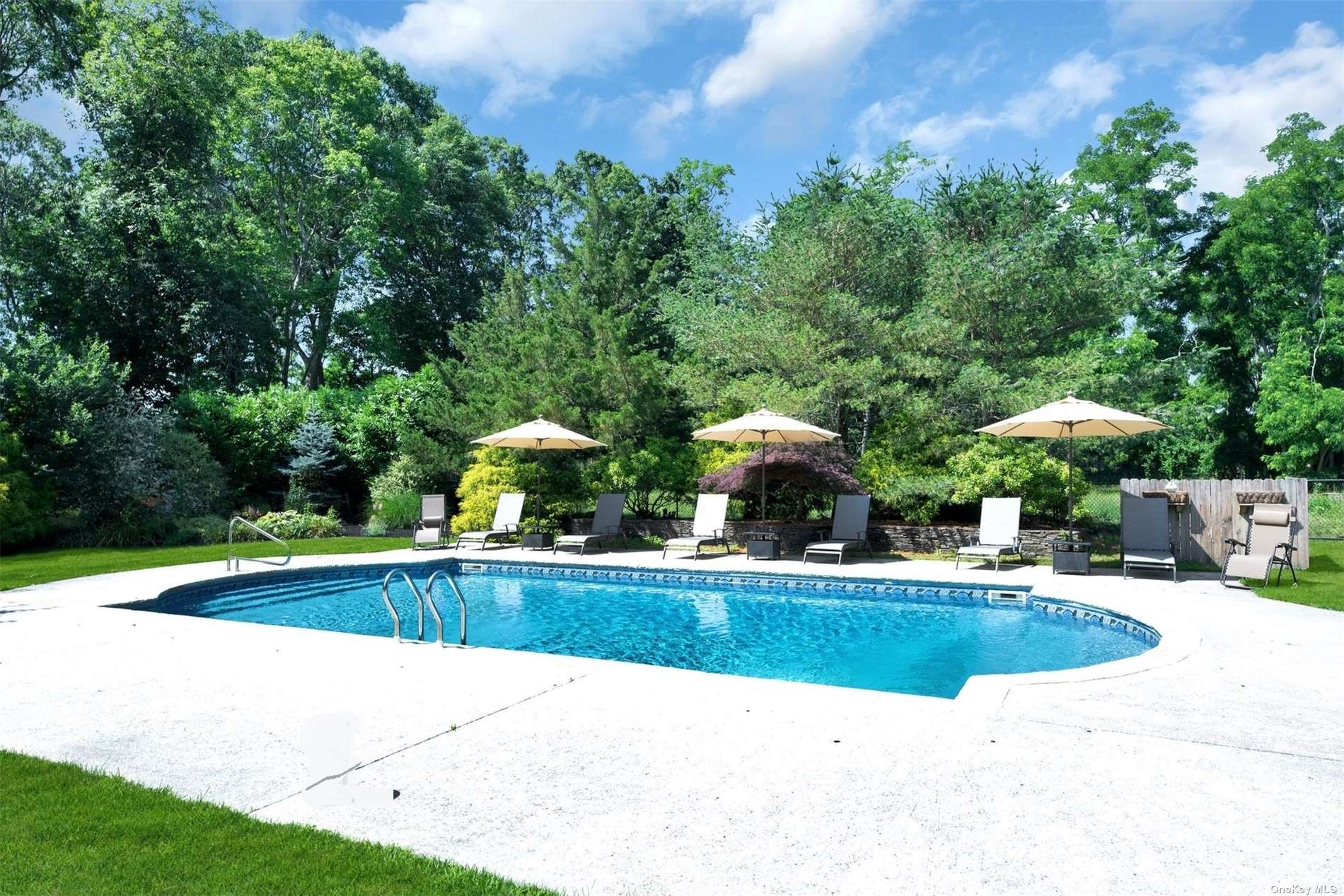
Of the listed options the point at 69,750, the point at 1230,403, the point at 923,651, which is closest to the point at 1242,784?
the point at 923,651

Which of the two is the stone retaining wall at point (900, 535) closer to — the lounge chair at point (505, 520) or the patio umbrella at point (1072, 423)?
the patio umbrella at point (1072, 423)

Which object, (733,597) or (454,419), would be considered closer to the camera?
(733,597)

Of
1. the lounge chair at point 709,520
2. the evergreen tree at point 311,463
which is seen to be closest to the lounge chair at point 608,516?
the lounge chair at point 709,520

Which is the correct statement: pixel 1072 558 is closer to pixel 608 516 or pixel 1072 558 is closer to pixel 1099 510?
pixel 1099 510

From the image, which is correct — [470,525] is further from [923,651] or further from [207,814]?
[207,814]

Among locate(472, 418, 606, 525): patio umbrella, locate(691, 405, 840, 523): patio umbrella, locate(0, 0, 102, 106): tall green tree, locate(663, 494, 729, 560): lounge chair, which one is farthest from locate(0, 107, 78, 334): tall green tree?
locate(691, 405, 840, 523): patio umbrella

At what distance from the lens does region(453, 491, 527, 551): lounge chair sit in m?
14.2

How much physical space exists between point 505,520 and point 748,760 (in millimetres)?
11222

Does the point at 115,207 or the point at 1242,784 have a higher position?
the point at 115,207

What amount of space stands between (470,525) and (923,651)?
383 inches

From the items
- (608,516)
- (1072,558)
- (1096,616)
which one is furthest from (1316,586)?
(608,516)

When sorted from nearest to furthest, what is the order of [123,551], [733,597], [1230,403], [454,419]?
[733,597]
[123,551]
[454,419]
[1230,403]

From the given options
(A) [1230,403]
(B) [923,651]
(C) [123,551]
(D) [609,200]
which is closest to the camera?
(B) [923,651]

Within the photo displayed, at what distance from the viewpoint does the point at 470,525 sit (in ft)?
49.1
